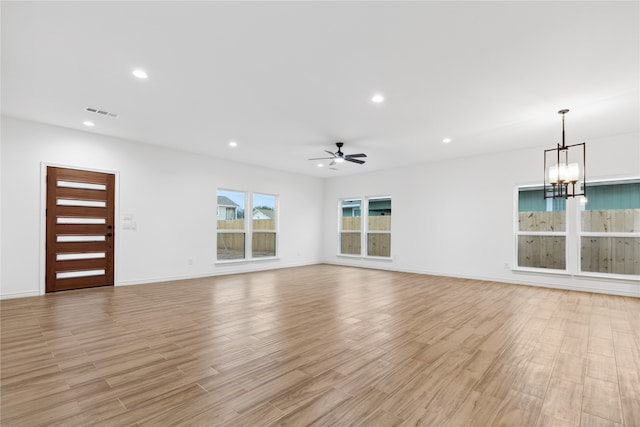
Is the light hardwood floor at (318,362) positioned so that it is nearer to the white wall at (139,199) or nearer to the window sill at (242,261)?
the white wall at (139,199)

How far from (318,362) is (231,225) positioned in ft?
18.5

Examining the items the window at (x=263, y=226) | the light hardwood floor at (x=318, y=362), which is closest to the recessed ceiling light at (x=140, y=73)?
the light hardwood floor at (x=318, y=362)

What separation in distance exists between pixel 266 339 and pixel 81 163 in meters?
4.93

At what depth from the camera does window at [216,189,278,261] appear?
24.1ft

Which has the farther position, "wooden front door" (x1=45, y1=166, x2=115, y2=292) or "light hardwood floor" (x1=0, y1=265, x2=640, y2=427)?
"wooden front door" (x1=45, y1=166, x2=115, y2=292)

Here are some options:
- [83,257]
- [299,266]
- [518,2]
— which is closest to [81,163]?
[83,257]

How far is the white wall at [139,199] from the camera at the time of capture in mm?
4641

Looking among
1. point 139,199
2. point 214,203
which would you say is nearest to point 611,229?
point 214,203

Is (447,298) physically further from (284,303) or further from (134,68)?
(134,68)

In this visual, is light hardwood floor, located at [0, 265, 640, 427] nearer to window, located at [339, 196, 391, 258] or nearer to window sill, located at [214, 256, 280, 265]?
window sill, located at [214, 256, 280, 265]

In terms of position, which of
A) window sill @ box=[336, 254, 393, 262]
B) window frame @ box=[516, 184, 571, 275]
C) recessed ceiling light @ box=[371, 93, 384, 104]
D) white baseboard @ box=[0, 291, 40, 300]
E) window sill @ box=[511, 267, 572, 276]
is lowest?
white baseboard @ box=[0, 291, 40, 300]

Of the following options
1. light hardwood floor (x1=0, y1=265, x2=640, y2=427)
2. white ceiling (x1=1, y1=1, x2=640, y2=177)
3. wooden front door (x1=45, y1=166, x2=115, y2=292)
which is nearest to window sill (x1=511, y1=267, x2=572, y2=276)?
light hardwood floor (x1=0, y1=265, x2=640, y2=427)

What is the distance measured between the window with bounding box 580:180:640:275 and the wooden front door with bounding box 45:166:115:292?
9.11m

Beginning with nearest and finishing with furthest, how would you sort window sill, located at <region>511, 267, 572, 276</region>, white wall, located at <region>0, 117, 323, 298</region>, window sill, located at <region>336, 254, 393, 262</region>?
white wall, located at <region>0, 117, 323, 298</region>
window sill, located at <region>511, 267, 572, 276</region>
window sill, located at <region>336, 254, 393, 262</region>
